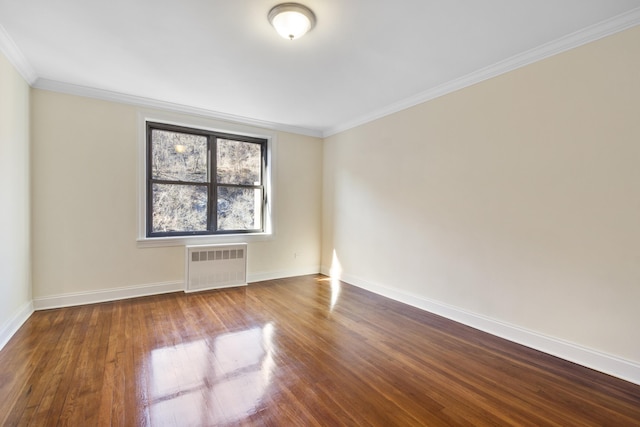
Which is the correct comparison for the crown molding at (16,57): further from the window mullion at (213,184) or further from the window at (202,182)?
the window mullion at (213,184)

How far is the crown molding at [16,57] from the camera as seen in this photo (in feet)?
7.84

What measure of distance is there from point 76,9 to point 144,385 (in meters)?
2.68

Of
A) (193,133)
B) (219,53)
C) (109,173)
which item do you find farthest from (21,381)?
(193,133)

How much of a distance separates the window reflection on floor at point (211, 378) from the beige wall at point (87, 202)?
1.77m

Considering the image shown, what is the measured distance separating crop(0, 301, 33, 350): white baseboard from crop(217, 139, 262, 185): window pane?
2.59 m

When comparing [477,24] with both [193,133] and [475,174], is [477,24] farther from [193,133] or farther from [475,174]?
[193,133]

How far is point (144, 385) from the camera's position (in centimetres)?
197

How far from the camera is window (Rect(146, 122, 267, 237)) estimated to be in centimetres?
401

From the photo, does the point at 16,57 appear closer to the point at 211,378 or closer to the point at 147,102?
the point at 147,102

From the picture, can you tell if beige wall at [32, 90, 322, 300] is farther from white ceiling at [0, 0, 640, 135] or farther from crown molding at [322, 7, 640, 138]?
crown molding at [322, 7, 640, 138]

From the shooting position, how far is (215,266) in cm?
424

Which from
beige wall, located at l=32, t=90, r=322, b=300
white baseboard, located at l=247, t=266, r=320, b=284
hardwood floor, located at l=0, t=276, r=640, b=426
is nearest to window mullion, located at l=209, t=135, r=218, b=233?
beige wall, located at l=32, t=90, r=322, b=300

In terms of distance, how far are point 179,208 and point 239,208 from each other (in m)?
0.89

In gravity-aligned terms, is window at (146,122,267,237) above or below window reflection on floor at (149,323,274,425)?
above
